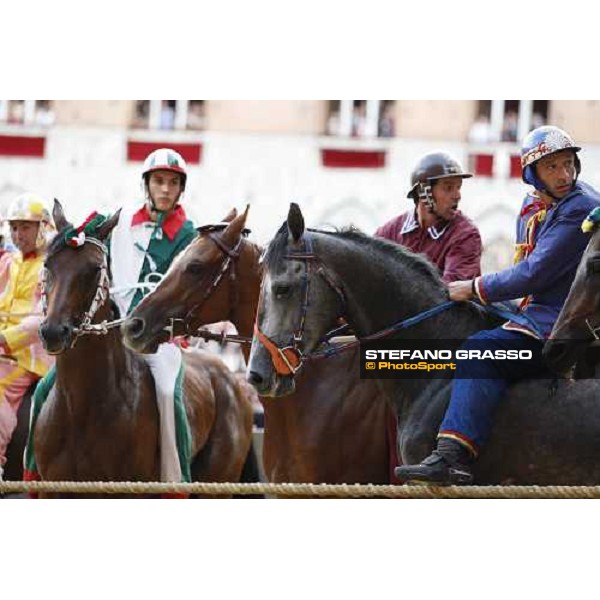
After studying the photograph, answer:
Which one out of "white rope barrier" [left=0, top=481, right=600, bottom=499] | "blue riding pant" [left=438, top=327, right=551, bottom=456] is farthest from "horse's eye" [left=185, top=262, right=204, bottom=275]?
"blue riding pant" [left=438, top=327, right=551, bottom=456]

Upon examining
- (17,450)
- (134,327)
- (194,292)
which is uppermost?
(194,292)

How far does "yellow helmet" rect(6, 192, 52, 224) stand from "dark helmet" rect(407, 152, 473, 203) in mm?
2185

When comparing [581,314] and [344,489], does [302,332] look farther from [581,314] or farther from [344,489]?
[581,314]

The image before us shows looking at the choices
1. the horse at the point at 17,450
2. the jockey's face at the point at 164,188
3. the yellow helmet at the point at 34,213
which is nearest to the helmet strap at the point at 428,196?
the jockey's face at the point at 164,188

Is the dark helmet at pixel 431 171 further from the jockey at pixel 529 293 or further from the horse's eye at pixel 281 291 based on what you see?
the horse's eye at pixel 281 291

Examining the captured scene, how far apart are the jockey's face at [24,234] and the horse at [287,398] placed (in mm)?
1373

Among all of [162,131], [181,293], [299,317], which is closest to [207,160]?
[162,131]

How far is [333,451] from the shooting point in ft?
22.2

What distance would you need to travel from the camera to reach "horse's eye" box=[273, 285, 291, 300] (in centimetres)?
615

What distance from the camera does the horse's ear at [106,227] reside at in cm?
756

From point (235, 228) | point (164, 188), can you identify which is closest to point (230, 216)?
point (235, 228)

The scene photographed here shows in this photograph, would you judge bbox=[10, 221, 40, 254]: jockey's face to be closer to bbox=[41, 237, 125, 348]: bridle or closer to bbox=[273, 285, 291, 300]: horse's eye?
bbox=[41, 237, 125, 348]: bridle

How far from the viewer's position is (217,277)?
712 cm

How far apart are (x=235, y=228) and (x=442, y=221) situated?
3.60 feet
